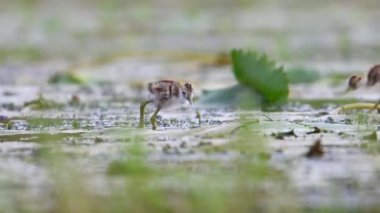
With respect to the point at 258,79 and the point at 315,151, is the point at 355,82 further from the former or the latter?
the point at 315,151

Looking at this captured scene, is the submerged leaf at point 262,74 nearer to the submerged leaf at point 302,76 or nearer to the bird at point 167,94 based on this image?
the bird at point 167,94

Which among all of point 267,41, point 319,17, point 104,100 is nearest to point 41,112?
point 104,100

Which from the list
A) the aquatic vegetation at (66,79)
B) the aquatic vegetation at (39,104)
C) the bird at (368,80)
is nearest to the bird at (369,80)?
the bird at (368,80)

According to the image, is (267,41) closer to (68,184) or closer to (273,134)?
(273,134)

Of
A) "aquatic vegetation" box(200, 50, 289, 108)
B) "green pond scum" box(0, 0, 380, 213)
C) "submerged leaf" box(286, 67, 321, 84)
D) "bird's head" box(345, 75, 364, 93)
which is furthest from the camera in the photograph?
"submerged leaf" box(286, 67, 321, 84)

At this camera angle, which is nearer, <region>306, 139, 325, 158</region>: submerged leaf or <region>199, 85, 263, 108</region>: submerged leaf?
<region>306, 139, 325, 158</region>: submerged leaf

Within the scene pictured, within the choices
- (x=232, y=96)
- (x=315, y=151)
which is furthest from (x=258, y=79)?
(x=315, y=151)

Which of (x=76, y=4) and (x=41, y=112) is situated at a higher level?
(x=76, y=4)

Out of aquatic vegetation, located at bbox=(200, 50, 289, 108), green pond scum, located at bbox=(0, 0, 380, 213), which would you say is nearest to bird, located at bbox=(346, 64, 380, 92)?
green pond scum, located at bbox=(0, 0, 380, 213)

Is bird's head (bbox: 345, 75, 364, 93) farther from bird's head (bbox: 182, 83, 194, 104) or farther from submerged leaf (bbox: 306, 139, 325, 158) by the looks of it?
submerged leaf (bbox: 306, 139, 325, 158)
